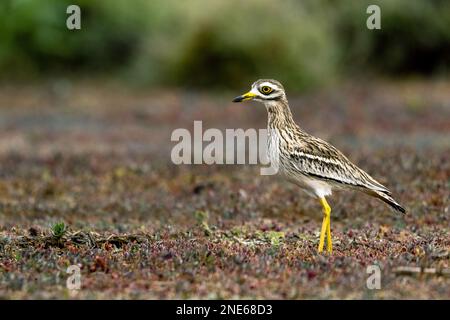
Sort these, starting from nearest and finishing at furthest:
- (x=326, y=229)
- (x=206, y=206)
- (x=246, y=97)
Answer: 1. (x=326, y=229)
2. (x=246, y=97)
3. (x=206, y=206)

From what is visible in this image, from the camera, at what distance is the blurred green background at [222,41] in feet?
92.3

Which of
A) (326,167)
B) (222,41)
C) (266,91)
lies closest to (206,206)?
(266,91)

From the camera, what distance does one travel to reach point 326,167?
30.9 feet

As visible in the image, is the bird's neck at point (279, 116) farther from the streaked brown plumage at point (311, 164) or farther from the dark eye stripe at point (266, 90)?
the dark eye stripe at point (266, 90)

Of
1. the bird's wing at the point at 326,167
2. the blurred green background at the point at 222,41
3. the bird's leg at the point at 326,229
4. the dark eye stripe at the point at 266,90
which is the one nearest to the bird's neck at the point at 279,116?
the dark eye stripe at the point at 266,90

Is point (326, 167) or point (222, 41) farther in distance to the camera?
point (222, 41)

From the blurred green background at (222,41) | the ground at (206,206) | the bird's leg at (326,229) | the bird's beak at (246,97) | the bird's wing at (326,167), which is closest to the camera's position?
the ground at (206,206)

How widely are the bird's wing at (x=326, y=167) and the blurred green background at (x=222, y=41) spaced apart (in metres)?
18.3

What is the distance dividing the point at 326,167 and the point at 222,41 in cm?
1906

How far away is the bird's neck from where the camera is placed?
9.75 m

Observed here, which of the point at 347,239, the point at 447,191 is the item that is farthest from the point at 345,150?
A: the point at 347,239

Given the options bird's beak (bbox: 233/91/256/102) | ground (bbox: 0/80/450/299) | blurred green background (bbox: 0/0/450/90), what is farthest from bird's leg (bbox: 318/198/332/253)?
blurred green background (bbox: 0/0/450/90)

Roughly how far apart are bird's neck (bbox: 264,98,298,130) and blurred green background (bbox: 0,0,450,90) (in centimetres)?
1785

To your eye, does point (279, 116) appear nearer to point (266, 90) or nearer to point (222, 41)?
point (266, 90)
